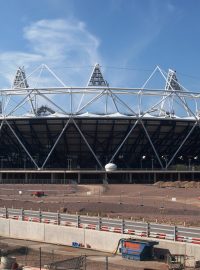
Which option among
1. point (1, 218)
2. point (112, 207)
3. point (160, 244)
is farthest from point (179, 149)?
point (160, 244)

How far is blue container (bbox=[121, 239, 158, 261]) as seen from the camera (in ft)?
74.5

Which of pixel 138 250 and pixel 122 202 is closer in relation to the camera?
pixel 138 250

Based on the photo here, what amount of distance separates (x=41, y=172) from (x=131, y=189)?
2303cm

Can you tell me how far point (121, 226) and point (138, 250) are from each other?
3088 mm

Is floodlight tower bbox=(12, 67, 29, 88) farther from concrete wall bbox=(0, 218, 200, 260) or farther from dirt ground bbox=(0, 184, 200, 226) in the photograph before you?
concrete wall bbox=(0, 218, 200, 260)

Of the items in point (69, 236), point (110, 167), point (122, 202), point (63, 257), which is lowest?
point (63, 257)

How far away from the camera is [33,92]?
85062mm

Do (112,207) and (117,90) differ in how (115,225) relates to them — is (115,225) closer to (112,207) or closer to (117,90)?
(112,207)

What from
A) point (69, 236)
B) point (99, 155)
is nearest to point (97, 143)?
point (99, 155)

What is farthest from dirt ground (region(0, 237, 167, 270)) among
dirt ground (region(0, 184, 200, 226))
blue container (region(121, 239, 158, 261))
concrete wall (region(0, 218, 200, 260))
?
dirt ground (region(0, 184, 200, 226))

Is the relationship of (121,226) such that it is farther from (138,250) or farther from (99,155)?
(99,155)

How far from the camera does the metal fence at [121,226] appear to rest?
2311 cm

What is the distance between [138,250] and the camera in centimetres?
2278

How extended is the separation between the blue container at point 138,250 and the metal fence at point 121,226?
1.10 meters
